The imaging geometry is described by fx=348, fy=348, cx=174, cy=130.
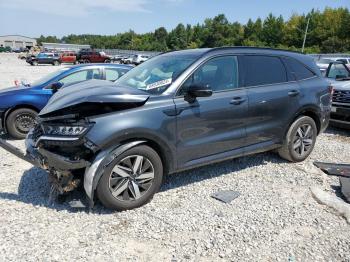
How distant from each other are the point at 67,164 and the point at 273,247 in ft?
7.37

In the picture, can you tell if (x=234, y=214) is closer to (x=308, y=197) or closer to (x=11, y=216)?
(x=308, y=197)

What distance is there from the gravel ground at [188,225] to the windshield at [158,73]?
1397 millimetres

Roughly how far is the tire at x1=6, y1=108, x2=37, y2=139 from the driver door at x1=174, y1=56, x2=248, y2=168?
158 inches

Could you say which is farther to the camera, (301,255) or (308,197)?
(308,197)

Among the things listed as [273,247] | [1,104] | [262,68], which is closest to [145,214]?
[273,247]

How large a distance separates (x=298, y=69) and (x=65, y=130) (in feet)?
12.5

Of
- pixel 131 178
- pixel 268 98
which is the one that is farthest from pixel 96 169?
pixel 268 98

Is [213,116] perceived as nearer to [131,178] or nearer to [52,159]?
[131,178]

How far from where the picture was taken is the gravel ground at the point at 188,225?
3.31 m

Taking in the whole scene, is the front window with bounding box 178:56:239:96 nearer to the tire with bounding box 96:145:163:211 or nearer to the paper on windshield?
the paper on windshield

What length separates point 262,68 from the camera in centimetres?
514

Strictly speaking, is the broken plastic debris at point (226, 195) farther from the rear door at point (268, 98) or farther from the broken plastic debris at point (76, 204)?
the broken plastic debris at point (76, 204)

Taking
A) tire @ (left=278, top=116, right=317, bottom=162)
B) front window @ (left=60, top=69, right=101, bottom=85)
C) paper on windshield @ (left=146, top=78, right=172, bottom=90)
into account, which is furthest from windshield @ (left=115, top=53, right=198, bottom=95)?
front window @ (left=60, top=69, right=101, bottom=85)

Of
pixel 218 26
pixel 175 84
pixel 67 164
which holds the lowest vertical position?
pixel 67 164
